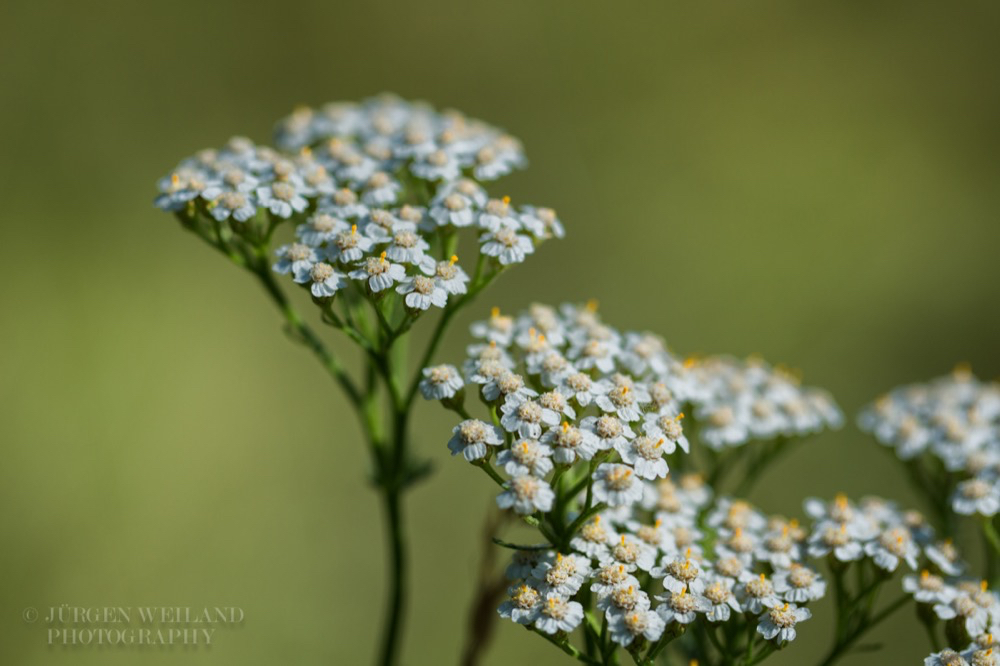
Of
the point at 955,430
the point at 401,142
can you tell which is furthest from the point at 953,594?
the point at 401,142

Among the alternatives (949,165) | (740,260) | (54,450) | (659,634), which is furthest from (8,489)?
(949,165)

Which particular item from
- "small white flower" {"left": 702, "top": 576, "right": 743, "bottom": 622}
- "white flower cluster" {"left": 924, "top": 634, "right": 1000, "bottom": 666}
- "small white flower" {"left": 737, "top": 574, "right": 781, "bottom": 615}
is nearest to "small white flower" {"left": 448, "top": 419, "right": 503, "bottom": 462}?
"small white flower" {"left": 702, "top": 576, "right": 743, "bottom": 622}

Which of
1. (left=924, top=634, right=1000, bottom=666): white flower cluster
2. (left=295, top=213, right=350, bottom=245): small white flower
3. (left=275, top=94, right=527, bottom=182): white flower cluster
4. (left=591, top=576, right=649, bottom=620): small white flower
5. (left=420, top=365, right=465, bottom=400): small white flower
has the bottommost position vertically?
(left=591, top=576, right=649, bottom=620): small white flower

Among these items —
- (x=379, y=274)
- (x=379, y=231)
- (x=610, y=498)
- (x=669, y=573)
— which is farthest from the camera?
(x=379, y=231)

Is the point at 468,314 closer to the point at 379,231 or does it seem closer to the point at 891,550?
the point at 379,231

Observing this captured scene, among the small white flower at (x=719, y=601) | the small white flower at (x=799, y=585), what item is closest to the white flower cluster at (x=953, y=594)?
the small white flower at (x=799, y=585)

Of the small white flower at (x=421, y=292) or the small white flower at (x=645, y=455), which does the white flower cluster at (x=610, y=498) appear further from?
the small white flower at (x=421, y=292)

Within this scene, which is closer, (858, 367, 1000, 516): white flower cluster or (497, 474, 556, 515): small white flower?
(497, 474, 556, 515): small white flower

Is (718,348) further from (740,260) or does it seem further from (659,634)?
(659,634)

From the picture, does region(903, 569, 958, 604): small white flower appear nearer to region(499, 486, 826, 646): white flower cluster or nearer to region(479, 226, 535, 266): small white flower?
region(499, 486, 826, 646): white flower cluster
